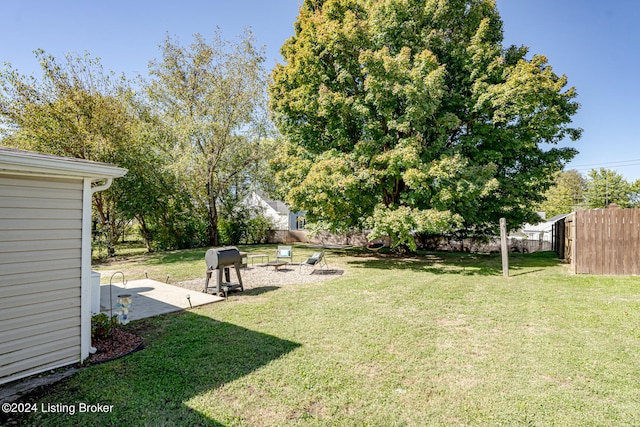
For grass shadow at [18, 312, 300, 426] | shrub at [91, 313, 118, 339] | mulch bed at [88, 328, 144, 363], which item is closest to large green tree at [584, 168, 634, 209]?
grass shadow at [18, 312, 300, 426]

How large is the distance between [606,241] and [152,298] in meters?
12.2

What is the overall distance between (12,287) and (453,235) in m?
16.7

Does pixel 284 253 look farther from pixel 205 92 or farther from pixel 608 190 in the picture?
pixel 608 190

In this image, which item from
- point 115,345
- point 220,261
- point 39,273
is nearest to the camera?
point 39,273

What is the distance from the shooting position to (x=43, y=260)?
3496 mm

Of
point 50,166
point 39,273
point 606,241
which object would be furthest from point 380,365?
point 606,241

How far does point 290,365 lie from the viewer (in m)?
3.76

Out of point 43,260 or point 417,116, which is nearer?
point 43,260

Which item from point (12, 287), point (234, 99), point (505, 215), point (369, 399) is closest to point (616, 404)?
point (369, 399)

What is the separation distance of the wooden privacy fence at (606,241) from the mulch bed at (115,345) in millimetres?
11113

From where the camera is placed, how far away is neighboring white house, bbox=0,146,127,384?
10.8ft

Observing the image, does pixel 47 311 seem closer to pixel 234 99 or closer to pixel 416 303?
pixel 416 303

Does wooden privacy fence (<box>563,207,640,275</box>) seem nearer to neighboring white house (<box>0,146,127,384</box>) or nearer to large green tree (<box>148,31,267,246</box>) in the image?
neighboring white house (<box>0,146,127,384</box>)

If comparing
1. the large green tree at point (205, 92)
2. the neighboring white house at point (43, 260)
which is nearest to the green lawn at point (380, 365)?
the neighboring white house at point (43, 260)
